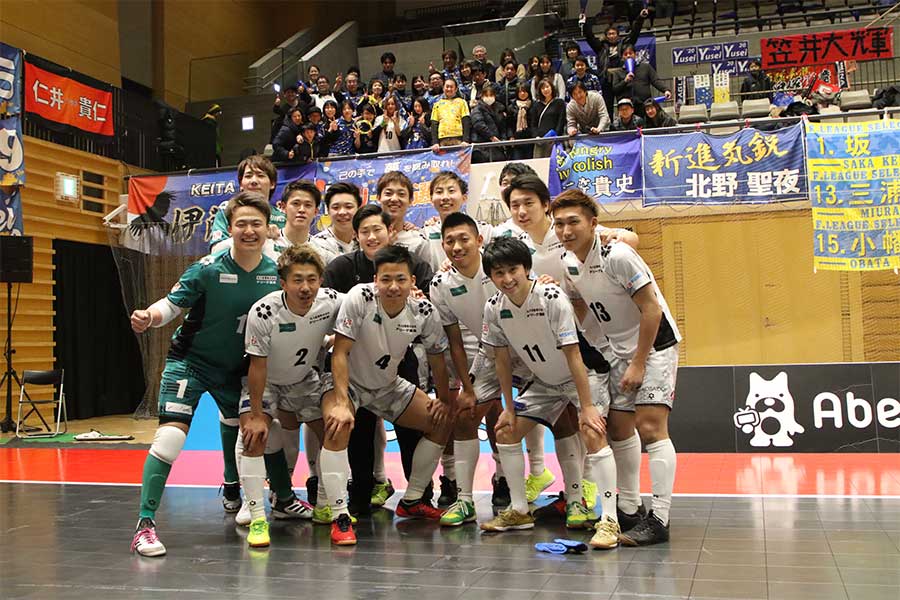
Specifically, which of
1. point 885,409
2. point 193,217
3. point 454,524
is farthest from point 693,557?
point 193,217

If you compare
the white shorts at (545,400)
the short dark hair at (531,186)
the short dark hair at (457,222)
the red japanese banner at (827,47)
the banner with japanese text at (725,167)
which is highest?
the red japanese banner at (827,47)

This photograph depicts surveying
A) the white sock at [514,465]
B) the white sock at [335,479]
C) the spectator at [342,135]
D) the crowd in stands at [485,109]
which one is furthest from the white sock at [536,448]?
the spectator at [342,135]

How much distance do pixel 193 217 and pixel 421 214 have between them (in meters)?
3.60

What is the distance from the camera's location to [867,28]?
15211mm

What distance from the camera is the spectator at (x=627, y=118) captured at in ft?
35.0

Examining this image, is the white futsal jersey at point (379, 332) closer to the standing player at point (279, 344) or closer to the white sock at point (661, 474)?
the standing player at point (279, 344)

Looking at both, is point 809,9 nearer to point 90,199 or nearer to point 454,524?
point 90,199

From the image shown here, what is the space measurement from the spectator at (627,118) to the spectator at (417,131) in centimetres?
296

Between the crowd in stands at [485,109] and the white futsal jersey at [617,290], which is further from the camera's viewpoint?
the crowd in stands at [485,109]

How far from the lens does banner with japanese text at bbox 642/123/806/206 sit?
9297 millimetres

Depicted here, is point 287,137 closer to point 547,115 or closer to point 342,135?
point 342,135

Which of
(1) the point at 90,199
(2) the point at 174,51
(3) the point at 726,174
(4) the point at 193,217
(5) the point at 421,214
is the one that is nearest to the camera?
(3) the point at 726,174

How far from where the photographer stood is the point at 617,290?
4.46m

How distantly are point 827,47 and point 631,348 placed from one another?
13.0 metres
